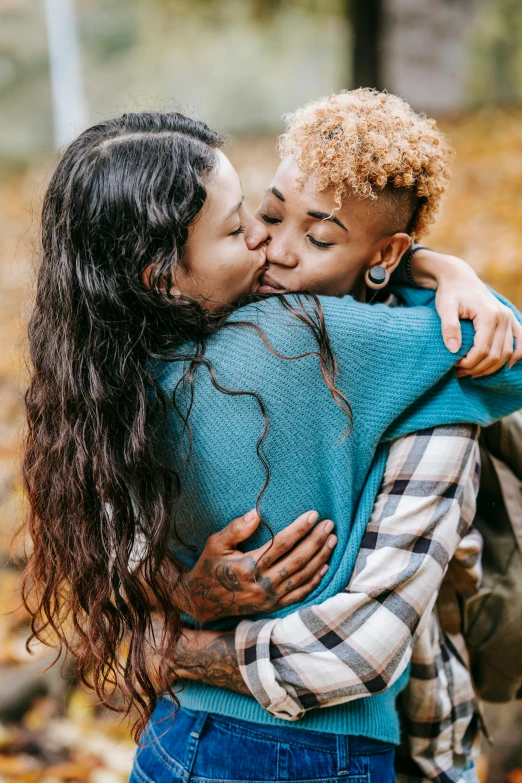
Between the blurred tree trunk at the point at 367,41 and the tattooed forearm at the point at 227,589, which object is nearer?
the tattooed forearm at the point at 227,589

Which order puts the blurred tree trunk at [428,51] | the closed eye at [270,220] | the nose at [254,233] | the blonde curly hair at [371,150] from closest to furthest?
the blonde curly hair at [371,150] → the nose at [254,233] → the closed eye at [270,220] → the blurred tree trunk at [428,51]

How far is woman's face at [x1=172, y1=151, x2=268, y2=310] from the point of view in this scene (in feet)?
5.41

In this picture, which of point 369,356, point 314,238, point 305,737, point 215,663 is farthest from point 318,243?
point 305,737

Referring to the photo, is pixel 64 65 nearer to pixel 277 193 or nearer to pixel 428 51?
pixel 428 51

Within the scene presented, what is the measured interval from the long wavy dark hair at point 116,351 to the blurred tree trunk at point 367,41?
682 cm

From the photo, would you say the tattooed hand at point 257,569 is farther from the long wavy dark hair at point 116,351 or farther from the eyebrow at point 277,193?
the eyebrow at point 277,193

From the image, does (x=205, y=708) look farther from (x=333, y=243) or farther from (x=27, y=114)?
(x=27, y=114)

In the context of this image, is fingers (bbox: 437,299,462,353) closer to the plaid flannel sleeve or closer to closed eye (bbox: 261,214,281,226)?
the plaid flannel sleeve

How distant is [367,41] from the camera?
7.93 meters

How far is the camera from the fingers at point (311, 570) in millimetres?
1578

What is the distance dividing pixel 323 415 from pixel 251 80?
10416 millimetres

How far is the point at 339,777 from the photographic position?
158cm

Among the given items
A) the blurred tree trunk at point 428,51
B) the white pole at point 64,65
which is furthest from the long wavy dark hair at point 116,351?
the white pole at point 64,65

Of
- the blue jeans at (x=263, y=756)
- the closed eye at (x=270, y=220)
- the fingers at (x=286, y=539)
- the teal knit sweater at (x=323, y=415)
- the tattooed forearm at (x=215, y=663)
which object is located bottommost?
the blue jeans at (x=263, y=756)
